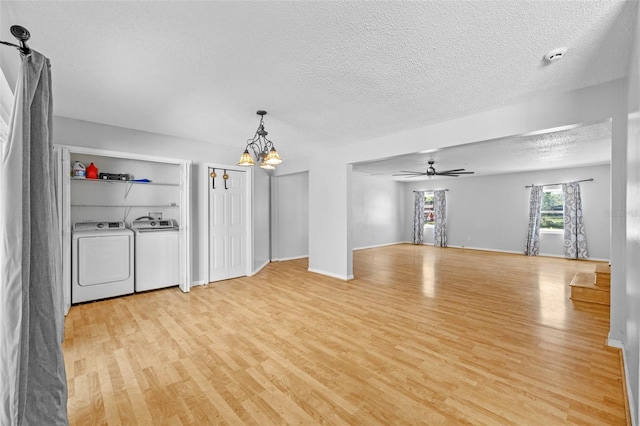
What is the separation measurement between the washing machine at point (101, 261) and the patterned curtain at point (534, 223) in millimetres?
10022

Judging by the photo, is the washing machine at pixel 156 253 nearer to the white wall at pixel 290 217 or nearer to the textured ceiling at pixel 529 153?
the white wall at pixel 290 217

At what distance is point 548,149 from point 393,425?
6075 mm

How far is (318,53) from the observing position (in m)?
2.18

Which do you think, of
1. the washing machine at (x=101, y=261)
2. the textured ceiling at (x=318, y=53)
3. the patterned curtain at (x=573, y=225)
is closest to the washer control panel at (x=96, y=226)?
the washing machine at (x=101, y=261)

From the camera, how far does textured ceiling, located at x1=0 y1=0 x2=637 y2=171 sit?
1.73 m

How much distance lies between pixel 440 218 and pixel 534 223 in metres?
2.77

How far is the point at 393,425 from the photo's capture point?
169 centimetres

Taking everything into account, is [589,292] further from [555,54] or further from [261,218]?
[261,218]

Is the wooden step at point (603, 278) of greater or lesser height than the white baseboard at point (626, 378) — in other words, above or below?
above

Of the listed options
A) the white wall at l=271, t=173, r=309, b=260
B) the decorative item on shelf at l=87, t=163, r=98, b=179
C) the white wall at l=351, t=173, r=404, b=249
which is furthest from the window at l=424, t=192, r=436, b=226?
the decorative item on shelf at l=87, t=163, r=98, b=179

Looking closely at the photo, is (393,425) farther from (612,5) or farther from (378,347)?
(612,5)

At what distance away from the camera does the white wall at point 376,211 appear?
9422 mm

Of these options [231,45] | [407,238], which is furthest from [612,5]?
[407,238]

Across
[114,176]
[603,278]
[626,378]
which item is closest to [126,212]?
[114,176]
